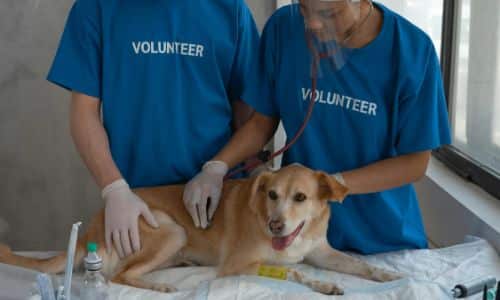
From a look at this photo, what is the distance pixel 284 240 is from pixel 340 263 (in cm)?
16

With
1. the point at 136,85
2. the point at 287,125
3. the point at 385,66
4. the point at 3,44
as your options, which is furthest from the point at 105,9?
the point at 3,44

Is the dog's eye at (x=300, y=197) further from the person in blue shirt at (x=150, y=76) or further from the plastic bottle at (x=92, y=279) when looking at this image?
the plastic bottle at (x=92, y=279)

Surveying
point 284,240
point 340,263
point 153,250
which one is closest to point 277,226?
point 284,240

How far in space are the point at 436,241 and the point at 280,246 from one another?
0.71m

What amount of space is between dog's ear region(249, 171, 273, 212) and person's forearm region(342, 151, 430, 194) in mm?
174

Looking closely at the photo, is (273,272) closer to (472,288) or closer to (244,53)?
(472,288)

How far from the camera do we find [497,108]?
1888 millimetres

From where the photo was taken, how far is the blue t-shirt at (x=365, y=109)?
1385 millimetres

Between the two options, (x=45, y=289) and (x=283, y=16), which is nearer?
(x=45, y=289)

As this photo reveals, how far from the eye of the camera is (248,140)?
1565 millimetres

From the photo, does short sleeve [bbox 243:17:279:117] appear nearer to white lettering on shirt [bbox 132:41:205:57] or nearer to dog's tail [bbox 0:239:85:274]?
white lettering on shirt [bbox 132:41:205:57]

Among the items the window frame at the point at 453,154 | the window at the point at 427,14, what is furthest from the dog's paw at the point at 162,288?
the window at the point at 427,14

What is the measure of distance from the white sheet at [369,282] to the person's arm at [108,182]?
11cm

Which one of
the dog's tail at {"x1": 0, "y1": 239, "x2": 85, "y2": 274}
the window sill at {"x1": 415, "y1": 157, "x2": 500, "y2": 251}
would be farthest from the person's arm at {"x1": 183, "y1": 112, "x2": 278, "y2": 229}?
the window sill at {"x1": 415, "y1": 157, "x2": 500, "y2": 251}
